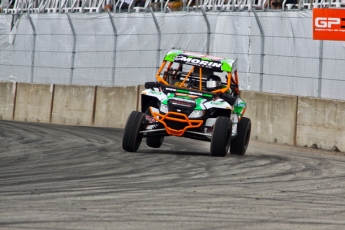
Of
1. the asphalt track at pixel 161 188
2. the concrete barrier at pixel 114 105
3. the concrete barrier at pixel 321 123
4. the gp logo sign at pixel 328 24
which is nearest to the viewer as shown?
the asphalt track at pixel 161 188

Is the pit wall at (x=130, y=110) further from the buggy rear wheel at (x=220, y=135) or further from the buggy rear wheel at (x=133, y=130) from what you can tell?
the buggy rear wheel at (x=133, y=130)

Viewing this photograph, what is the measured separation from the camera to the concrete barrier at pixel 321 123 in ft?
56.4

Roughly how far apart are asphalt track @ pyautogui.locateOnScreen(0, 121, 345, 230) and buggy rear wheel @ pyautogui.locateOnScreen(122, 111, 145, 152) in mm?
227

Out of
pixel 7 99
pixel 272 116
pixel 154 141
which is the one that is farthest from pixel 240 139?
pixel 7 99

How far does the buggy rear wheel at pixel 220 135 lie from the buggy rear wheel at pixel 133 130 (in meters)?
1.20

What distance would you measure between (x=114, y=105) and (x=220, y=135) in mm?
11139

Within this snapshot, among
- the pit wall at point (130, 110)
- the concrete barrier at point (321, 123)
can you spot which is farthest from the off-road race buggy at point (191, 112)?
the pit wall at point (130, 110)

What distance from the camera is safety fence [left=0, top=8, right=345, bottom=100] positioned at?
1923cm

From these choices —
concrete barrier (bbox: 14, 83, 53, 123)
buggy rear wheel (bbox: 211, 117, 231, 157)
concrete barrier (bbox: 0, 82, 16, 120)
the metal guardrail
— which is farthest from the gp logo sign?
concrete barrier (bbox: 0, 82, 16, 120)

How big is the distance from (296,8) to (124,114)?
574 cm

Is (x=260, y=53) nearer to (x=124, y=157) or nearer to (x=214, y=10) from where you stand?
(x=214, y=10)

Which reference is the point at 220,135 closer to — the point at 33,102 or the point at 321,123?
the point at 321,123

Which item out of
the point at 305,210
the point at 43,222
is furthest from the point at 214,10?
the point at 43,222

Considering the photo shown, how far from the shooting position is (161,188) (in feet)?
28.9
